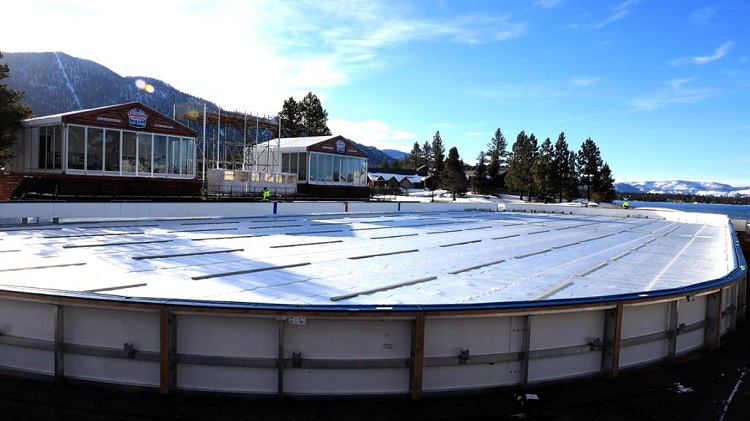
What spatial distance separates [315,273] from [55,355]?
5.37m

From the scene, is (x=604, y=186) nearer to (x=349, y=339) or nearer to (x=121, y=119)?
(x=121, y=119)

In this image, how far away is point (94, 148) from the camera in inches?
1067

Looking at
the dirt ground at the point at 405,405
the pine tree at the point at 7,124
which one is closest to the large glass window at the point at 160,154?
the pine tree at the point at 7,124

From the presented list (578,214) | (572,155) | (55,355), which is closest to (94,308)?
(55,355)

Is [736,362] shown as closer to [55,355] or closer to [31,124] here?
[55,355]

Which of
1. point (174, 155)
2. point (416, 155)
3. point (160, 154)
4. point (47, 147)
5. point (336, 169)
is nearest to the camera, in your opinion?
point (47, 147)

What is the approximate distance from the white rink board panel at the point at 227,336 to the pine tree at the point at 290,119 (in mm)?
84640

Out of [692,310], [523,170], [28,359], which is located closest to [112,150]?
[28,359]

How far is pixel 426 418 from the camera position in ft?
18.4

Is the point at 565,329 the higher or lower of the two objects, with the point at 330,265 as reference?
higher

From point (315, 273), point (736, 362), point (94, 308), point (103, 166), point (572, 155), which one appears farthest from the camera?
point (572, 155)

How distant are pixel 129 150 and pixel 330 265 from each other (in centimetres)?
2183

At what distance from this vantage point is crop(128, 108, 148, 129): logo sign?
1118 inches

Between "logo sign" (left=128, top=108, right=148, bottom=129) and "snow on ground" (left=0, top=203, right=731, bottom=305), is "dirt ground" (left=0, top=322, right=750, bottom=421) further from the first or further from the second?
"logo sign" (left=128, top=108, right=148, bottom=129)
